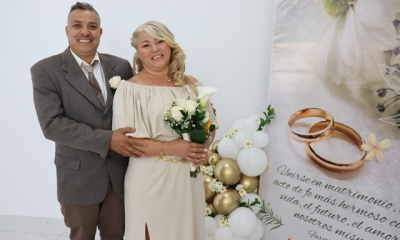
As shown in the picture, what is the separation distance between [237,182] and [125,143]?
1.39 metres

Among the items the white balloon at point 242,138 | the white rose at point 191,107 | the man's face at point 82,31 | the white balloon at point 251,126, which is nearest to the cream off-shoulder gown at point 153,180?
the white rose at point 191,107

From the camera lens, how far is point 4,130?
3.55 metres

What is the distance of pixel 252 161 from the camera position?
2486mm

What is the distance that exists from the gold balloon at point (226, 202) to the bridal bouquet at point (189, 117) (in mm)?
1013

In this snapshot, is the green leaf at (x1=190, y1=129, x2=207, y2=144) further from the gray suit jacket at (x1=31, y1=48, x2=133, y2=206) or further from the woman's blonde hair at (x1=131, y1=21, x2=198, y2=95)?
the gray suit jacket at (x1=31, y1=48, x2=133, y2=206)

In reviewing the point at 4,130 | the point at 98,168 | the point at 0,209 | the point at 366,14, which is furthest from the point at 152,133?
the point at 0,209

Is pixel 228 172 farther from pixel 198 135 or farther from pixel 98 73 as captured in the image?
pixel 98 73

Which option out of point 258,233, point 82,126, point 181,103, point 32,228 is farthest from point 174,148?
point 32,228

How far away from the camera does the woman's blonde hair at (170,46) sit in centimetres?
180

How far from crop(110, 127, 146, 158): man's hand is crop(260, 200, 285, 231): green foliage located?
154 centimetres

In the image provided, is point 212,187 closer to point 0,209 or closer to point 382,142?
point 382,142

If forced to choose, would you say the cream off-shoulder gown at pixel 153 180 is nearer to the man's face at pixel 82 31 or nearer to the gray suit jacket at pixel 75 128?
the gray suit jacket at pixel 75 128

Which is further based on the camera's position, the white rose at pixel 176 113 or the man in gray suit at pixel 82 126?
the man in gray suit at pixel 82 126

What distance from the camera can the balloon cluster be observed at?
8.20 feet
